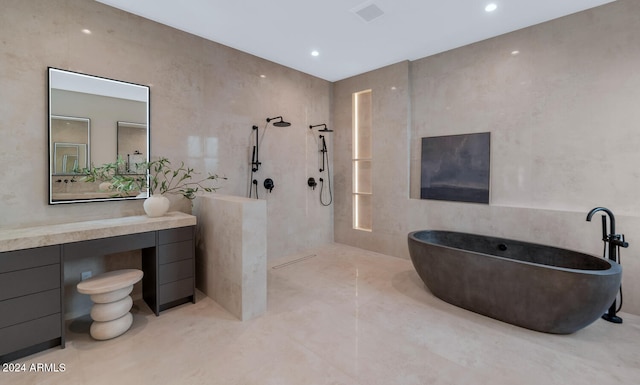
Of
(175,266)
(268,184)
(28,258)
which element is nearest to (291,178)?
(268,184)

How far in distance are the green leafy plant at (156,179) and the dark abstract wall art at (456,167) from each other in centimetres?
292

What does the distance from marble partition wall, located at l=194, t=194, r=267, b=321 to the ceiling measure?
197cm

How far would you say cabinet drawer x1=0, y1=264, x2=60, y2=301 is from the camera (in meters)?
1.94

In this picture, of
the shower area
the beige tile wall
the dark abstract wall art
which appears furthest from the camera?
the shower area

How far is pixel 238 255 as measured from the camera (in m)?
2.60

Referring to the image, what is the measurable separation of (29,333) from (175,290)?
999mm

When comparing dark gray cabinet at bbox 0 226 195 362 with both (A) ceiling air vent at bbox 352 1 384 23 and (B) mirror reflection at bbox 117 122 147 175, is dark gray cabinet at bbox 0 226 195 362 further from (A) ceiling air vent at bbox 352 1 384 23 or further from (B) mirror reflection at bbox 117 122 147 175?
(A) ceiling air vent at bbox 352 1 384 23

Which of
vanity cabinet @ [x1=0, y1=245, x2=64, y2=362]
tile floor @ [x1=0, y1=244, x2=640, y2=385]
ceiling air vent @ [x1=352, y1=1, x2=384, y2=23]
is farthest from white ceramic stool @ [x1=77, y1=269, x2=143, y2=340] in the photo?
ceiling air vent @ [x1=352, y1=1, x2=384, y2=23]

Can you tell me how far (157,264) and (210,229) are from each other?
580 millimetres

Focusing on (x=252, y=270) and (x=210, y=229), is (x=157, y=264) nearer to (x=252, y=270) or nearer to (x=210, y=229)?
(x=210, y=229)

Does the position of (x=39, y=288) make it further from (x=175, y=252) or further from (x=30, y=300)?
(x=175, y=252)

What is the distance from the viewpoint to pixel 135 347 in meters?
2.20

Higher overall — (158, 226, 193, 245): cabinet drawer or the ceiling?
the ceiling

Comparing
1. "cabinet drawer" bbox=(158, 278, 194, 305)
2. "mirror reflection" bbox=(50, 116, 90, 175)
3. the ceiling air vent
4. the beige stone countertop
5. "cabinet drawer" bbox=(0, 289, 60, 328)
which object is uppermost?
the ceiling air vent
